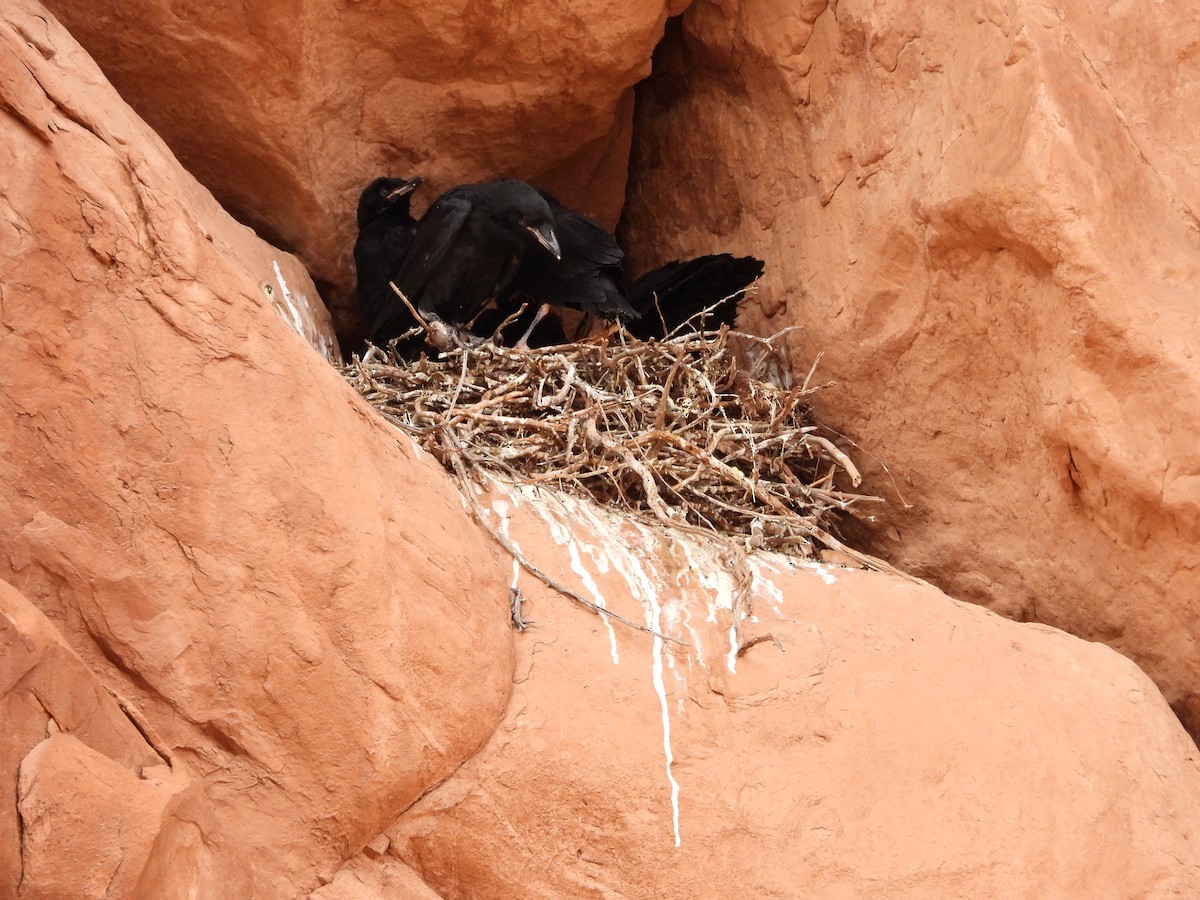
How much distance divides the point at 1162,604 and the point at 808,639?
107 centimetres

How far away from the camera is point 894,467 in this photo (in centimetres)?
403

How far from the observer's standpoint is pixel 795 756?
9.36 feet

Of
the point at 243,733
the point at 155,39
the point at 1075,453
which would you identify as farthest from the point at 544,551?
the point at 155,39

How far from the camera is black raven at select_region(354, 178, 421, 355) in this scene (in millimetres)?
4613

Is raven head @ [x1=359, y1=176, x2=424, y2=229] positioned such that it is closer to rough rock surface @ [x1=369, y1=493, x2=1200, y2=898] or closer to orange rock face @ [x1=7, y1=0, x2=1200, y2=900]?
orange rock face @ [x1=7, y1=0, x2=1200, y2=900]

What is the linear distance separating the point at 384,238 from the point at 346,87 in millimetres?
510

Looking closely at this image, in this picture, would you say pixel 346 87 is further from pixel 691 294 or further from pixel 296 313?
pixel 691 294

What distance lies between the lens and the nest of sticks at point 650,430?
360cm

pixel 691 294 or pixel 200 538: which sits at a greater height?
pixel 200 538

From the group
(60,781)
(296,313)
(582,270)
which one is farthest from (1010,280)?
(60,781)

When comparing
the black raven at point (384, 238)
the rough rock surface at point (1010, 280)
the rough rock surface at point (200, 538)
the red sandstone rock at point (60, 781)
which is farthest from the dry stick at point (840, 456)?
the red sandstone rock at point (60, 781)

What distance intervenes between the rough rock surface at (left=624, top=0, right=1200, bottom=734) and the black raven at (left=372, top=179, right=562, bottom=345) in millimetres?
794

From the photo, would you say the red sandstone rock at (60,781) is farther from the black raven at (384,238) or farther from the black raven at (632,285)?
the black raven at (384,238)

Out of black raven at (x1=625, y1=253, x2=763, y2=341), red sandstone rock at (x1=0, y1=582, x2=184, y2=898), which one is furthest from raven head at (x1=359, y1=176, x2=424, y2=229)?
red sandstone rock at (x1=0, y1=582, x2=184, y2=898)
